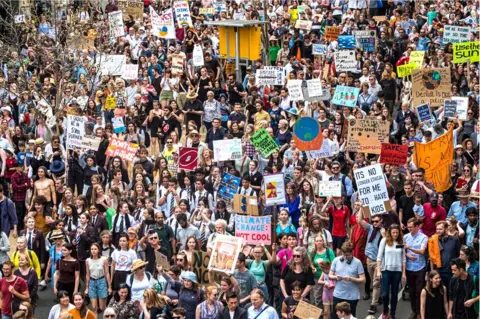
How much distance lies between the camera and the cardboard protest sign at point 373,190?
63.4ft

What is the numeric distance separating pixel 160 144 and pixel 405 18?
913cm

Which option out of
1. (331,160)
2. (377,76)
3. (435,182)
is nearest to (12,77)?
(377,76)

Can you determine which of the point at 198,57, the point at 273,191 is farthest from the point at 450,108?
the point at 198,57

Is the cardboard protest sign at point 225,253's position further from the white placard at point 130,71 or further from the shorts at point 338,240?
the white placard at point 130,71

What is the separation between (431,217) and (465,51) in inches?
274

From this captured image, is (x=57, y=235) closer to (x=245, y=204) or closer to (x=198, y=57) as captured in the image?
(x=245, y=204)

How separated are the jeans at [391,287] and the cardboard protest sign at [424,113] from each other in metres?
6.54

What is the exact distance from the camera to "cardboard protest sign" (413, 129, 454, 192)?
70.0ft

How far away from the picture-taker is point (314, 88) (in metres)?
26.2

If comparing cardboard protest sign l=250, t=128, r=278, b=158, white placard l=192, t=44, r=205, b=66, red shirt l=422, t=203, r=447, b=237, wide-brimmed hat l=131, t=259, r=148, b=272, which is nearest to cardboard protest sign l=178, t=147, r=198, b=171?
cardboard protest sign l=250, t=128, r=278, b=158

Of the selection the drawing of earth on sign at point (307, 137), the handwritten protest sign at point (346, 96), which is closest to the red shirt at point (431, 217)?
the drawing of earth on sign at point (307, 137)

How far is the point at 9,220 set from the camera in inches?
835

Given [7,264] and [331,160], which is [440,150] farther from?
[7,264]

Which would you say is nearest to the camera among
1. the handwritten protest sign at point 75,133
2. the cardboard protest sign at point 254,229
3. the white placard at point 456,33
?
the cardboard protest sign at point 254,229
